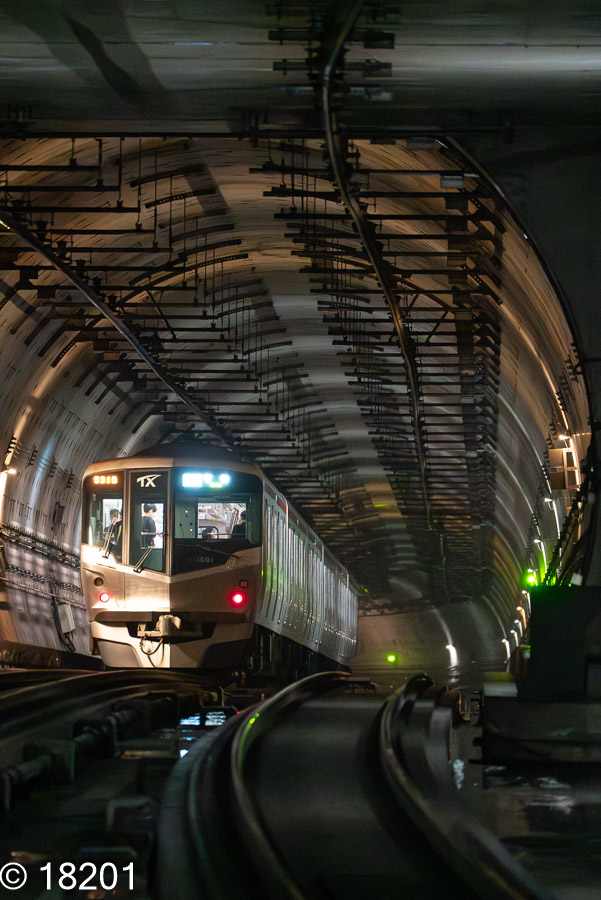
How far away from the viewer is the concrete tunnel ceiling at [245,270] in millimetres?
10539

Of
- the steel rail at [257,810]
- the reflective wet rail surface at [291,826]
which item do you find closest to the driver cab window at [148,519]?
the steel rail at [257,810]

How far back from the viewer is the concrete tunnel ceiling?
34.6 ft

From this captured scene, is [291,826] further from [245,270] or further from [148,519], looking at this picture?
[245,270]

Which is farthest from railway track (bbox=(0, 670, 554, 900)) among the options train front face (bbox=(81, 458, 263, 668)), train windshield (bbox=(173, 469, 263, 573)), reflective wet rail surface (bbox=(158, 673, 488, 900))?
train windshield (bbox=(173, 469, 263, 573))

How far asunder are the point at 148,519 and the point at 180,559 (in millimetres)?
862

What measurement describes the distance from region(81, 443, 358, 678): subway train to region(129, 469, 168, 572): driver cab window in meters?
0.01

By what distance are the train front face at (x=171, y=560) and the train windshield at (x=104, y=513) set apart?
0.01 m

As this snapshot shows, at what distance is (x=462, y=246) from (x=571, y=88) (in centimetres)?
763

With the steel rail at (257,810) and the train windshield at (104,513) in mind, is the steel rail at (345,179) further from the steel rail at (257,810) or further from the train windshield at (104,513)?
the steel rail at (257,810)

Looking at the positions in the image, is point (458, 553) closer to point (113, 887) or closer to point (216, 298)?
point (216, 298)

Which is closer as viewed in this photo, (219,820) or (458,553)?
(219,820)

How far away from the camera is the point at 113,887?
18.6 ft

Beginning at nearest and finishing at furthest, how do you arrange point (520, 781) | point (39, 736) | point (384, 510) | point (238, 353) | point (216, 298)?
point (520, 781) → point (39, 736) → point (216, 298) → point (238, 353) → point (384, 510)

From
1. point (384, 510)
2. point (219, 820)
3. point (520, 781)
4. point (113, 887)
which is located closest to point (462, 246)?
point (520, 781)
